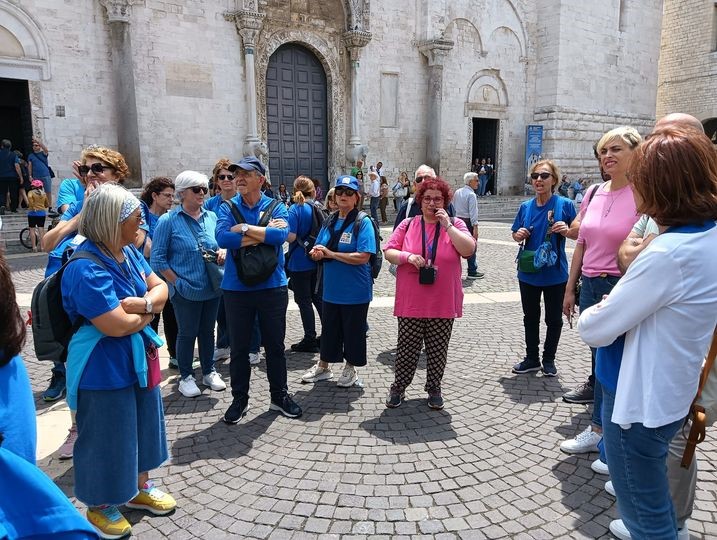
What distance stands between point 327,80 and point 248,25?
3393mm

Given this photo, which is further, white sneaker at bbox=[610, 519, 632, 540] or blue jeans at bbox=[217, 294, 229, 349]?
blue jeans at bbox=[217, 294, 229, 349]

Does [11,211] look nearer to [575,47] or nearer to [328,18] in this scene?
[328,18]

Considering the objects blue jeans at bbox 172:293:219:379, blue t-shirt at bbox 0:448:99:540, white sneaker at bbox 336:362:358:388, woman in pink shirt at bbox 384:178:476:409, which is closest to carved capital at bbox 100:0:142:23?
blue jeans at bbox 172:293:219:379

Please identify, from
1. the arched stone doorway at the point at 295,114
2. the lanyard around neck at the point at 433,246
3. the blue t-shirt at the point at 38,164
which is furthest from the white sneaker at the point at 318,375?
the arched stone doorway at the point at 295,114

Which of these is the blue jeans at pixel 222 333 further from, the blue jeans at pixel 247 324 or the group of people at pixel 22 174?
the group of people at pixel 22 174

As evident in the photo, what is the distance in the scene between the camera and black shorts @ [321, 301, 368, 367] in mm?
4531

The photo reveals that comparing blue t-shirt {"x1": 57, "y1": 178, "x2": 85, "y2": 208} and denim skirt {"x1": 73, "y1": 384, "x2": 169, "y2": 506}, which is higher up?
blue t-shirt {"x1": 57, "y1": 178, "x2": 85, "y2": 208}

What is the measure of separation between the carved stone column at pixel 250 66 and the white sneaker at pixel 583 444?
1419 cm

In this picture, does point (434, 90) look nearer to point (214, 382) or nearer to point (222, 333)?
point (222, 333)

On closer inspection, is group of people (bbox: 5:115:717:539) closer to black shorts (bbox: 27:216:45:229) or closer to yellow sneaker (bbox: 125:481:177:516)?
yellow sneaker (bbox: 125:481:177:516)

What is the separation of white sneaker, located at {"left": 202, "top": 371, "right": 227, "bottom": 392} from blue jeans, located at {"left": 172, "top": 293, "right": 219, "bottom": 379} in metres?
0.05

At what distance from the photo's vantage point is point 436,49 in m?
19.4

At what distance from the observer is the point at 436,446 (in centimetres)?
365

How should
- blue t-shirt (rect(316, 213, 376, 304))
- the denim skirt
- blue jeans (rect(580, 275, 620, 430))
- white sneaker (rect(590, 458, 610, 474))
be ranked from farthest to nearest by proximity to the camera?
blue t-shirt (rect(316, 213, 376, 304)) → blue jeans (rect(580, 275, 620, 430)) → white sneaker (rect(590, 458, 610, 474)) → the denim skirt
